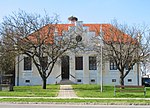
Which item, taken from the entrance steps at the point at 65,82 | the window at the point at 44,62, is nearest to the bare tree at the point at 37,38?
the window at the point at 44,62

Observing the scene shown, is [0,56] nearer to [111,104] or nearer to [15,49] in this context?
[15,49]

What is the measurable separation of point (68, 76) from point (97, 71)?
5.19m

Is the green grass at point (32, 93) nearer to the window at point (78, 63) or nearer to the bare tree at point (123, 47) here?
the bare tree at point (123, 47)

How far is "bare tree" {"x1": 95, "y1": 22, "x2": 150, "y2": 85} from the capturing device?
33.3 m

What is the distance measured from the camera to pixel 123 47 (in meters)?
34.4

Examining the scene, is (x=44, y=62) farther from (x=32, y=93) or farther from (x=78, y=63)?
(x=78, y=63)

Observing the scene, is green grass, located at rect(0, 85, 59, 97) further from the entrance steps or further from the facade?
the facade

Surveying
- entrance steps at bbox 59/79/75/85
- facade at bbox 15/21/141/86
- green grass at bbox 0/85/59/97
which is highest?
facade at bbox 15/21/141/86

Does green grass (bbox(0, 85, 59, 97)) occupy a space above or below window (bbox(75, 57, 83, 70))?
below

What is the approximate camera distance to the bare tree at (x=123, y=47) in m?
33.3

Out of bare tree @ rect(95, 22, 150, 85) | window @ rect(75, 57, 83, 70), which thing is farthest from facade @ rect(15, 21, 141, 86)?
bare tree @ rect(95, 22, 150, 85)

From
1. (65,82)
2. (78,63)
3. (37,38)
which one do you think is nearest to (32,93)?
(37,38)

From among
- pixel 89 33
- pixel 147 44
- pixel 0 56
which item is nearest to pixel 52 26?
pixel 0 56

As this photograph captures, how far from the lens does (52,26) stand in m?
33.1
